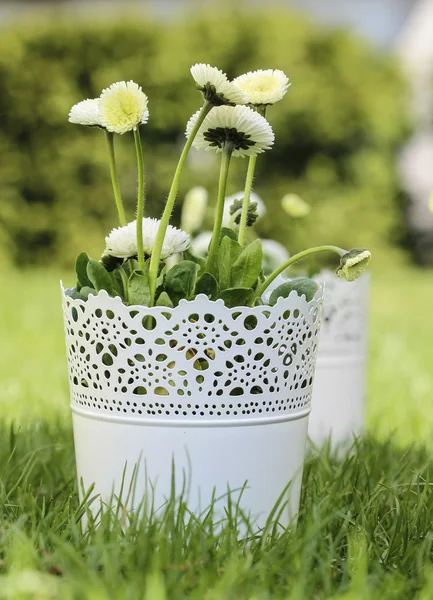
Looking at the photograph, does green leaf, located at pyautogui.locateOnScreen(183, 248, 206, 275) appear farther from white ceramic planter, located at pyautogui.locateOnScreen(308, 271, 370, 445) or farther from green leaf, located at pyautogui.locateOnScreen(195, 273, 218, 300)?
white ceramic planter, located at pyautogui.locateOnScreen(308, 271, 370, 445)

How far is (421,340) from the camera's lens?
12.7 feet

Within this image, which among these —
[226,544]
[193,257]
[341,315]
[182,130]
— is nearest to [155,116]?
[182,130]

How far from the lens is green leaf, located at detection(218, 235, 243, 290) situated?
1.07m

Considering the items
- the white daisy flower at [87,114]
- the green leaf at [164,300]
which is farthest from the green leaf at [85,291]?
the white daisy flower at [87,114]

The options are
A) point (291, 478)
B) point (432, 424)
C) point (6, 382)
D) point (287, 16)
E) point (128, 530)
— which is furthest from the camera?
point (287, 16)

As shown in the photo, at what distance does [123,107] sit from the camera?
0.99 metres

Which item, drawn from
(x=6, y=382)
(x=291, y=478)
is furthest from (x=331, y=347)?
(x=6, y=382)

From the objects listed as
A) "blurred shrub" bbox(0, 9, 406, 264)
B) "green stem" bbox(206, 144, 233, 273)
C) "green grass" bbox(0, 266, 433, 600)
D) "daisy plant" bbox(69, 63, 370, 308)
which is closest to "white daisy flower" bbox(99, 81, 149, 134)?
"daisy plant" bbox(69, 63, 370, 308)

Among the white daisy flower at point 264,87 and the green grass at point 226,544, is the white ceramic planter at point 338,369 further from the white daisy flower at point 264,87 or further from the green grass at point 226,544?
the white daisy flower at point 264,87

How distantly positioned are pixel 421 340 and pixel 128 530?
314cm

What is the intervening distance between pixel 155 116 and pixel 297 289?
5502mm

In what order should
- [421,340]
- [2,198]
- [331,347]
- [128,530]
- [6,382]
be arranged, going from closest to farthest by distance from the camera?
[128,530] < [331,347] < [6,382] < [421,340] < [2,198]

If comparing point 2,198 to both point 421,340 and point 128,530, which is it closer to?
point 421,340

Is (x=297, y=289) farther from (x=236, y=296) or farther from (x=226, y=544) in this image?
(x=226, y=544)
